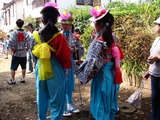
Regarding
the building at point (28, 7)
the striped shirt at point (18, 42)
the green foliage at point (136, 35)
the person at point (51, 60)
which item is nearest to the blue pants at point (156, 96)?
the person at point (51, 60)

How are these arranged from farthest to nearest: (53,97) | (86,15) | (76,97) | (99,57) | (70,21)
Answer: (86,15)
(76,97)
(70,21)
(53,97)
(99,57)

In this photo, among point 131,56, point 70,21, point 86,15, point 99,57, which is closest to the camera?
point 99,57

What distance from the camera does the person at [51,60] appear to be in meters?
3.12

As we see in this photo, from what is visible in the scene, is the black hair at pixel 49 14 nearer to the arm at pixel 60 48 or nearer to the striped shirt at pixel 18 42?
the arm at pixel 60 48

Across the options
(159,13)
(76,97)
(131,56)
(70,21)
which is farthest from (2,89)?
(159,13)

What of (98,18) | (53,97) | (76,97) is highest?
(98,18)

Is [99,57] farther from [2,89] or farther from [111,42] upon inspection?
[2,89]

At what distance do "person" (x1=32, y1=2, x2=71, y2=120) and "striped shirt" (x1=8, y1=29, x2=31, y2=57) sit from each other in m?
3.48

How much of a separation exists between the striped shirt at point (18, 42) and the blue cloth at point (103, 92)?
151 inches

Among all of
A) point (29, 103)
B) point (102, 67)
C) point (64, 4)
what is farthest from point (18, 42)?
point (64, 4)

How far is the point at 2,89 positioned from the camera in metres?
6.39

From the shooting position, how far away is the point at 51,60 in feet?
10.5

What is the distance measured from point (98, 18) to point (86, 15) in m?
10.8

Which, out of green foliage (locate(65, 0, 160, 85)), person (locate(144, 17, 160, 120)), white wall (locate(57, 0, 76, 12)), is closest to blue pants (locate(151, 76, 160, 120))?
person (locate(144, 17, 160, 120))
